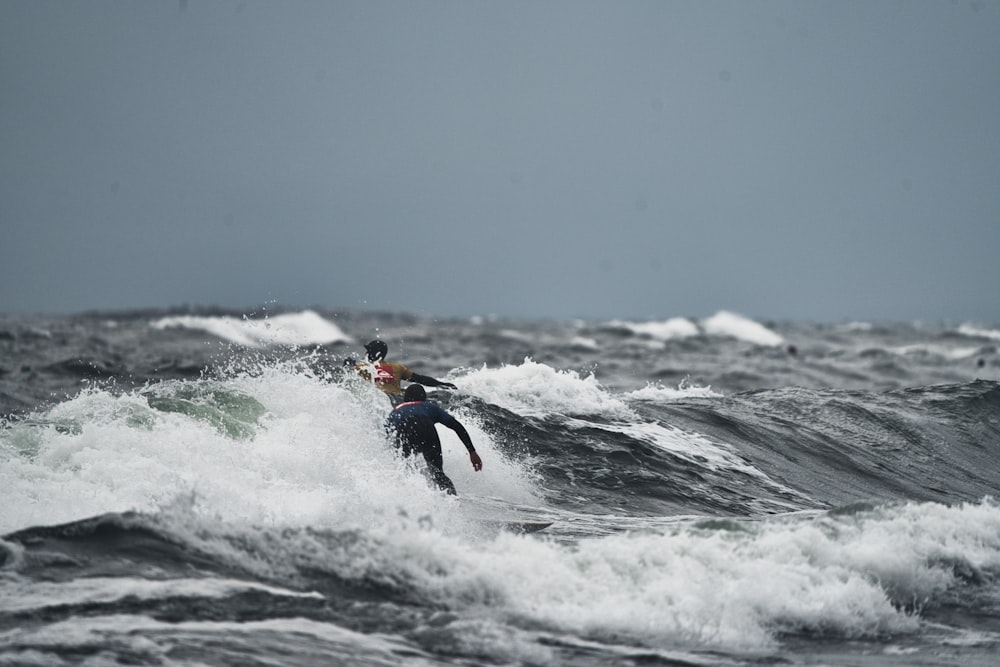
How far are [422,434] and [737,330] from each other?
71859 millimetres

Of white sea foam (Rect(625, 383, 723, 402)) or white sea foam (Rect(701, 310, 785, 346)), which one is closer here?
white sea foam (Rect(625, 383, 723, 402))

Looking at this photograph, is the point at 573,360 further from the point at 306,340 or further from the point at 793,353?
the point at 306,340

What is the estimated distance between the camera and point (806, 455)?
52.5ft

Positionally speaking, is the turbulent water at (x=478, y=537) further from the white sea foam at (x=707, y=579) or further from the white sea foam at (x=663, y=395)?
the white sea foam at (x=663, y=395)

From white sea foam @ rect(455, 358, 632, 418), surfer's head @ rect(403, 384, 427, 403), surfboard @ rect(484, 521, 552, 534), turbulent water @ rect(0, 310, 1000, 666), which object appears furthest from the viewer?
white sea foam @ rect(455, 358, 632, 418)

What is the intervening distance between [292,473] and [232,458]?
639 millimetres

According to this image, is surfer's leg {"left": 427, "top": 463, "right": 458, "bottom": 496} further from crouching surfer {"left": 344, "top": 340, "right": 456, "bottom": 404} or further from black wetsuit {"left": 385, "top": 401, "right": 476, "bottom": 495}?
crouching surfer {"left": 344, "top": 340, "right": 456, "bottom": 404}

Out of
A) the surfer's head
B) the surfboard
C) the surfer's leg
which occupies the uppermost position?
the surfer's head

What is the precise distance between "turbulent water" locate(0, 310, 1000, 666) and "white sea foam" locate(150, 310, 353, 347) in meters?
39.8

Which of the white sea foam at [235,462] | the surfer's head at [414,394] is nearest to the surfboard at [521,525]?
the white sea foam at [235,462]

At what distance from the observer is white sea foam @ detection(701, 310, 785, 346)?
71375mm

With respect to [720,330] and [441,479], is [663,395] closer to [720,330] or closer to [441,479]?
[441,479]

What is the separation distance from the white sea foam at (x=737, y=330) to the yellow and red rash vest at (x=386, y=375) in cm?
5716

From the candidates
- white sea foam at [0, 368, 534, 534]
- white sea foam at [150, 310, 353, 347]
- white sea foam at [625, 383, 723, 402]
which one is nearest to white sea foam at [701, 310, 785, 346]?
white sea foam at [150, 310, 353, 347]
